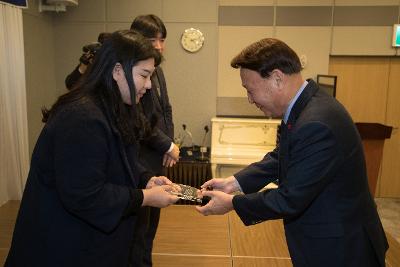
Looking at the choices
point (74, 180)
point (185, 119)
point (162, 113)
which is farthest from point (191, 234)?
point (185, 119)

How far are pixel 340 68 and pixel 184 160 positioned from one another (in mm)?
2457

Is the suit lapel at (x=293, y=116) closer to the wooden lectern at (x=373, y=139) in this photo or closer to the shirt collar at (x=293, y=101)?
the shirt collar at (x=293, y=101)

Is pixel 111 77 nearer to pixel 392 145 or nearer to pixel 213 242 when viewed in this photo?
pixel 213 242

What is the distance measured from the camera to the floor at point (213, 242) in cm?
223

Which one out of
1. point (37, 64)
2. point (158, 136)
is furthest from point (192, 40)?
point (158, 136)

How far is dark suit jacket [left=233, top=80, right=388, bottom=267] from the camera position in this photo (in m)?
1.20

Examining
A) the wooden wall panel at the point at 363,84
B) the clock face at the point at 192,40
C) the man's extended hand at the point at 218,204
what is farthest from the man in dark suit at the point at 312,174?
the wooden wall panel at the point at 363,84

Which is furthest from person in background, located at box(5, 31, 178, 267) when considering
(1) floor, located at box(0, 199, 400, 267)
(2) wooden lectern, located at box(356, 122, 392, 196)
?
(2) wooden lectern, located at box(356, 122, 392, 196)

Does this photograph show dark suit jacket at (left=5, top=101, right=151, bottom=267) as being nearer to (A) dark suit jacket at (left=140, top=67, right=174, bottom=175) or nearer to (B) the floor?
(A) dark suit jacket at (left=140, top=67, right=174, bottom=175)

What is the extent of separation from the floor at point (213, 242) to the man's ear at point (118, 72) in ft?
4.47

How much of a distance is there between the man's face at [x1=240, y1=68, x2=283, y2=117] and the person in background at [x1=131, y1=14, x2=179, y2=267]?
754mm

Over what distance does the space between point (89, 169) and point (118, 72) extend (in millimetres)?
317

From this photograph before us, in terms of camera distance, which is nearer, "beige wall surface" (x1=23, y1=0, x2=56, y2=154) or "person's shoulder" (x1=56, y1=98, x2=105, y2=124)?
"person's shoulder" (x1=56, y1=98, x2=105, y2=124)

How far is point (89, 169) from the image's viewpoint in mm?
1130
